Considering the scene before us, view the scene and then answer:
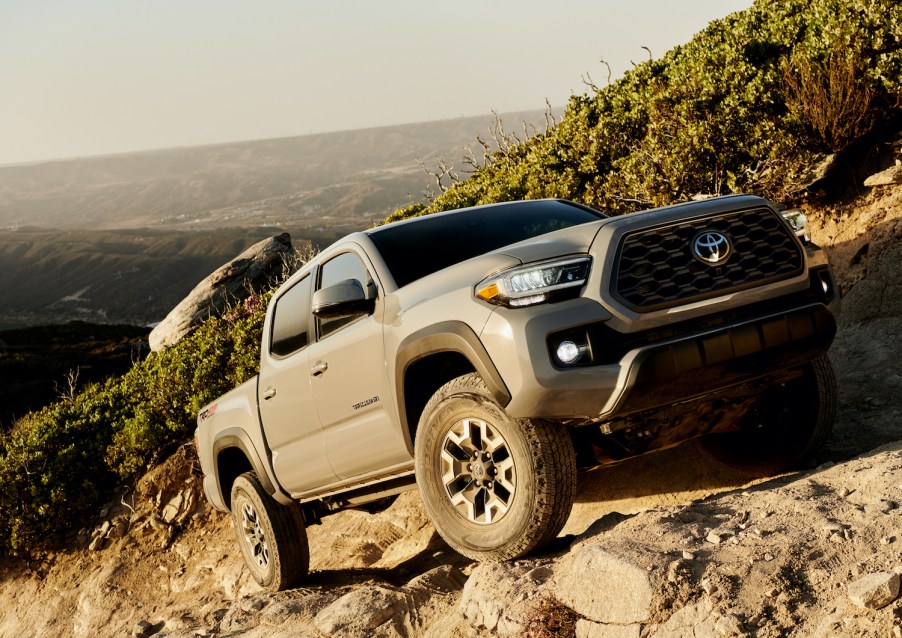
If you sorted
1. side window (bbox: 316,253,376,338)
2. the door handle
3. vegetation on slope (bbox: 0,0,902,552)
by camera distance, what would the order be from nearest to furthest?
1. side window (bbox: 316,253,376,338)
2. the door handle
3. vegetation on slope (bbox: 0,0,902,552)

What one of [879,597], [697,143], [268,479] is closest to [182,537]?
[268,479]

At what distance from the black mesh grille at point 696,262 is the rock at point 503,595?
4.51 ft

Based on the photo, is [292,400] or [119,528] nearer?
[292,400]

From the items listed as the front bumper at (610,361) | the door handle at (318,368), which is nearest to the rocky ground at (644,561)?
the front bumper at (610,361)

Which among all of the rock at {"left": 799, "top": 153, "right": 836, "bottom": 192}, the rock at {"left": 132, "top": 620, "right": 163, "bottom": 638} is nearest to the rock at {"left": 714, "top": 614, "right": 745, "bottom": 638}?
the rock at {"left": 132, "top": 620, "right": 163, "bottom": 638}

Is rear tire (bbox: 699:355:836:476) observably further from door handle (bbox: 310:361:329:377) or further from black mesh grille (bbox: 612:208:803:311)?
door handle (bbox: 310:361:329:377)

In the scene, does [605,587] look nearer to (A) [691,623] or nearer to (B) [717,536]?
(A) [691,623]

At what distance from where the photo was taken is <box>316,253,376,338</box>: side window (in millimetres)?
5047

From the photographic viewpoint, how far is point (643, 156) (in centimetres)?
1048

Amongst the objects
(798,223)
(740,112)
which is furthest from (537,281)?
(740,112)

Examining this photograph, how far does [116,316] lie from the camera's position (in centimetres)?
10688

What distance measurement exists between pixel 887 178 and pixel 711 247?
5.65m

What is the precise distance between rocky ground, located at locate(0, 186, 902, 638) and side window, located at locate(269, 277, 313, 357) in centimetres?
166

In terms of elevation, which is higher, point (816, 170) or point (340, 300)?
point (340, 300)
